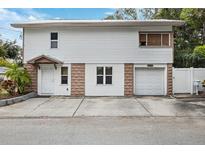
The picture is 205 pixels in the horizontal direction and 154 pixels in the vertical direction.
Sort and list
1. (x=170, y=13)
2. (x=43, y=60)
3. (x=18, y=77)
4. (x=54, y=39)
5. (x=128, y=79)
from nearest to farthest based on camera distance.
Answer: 1. (x=18, y=77)
2. (x=43, y=60)
3. (x=128, y=79)
4. (x=54, y=39)
5. (x=170, y=13)

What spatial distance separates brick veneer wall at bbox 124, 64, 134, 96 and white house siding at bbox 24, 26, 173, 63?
0.49m

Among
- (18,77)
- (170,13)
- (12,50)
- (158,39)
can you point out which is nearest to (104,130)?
(18,77)

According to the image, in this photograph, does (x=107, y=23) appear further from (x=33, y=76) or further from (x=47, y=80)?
(x=33, y=76)

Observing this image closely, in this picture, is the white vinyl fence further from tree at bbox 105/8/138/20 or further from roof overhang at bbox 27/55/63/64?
tree at bbox 105/8/138/20

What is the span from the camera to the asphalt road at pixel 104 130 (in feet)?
25.5

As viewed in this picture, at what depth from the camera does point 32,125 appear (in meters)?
10.2

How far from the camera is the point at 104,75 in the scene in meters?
21.5

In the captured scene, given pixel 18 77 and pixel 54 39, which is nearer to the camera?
pixel 18 77

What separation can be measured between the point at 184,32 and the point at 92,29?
1468 centimetres

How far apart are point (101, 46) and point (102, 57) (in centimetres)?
77

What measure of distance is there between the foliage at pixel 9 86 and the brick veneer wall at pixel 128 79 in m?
7.48
